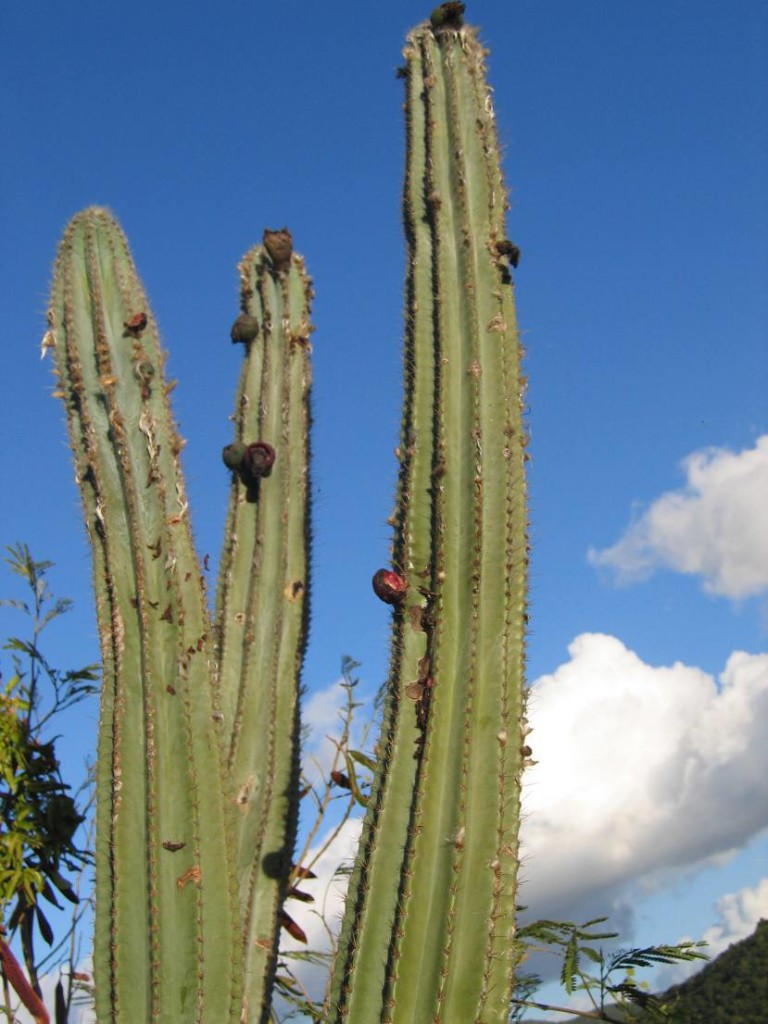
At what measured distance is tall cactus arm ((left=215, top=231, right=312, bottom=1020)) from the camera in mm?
3559

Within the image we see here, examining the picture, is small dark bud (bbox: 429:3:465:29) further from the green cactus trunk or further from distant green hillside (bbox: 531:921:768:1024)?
distant green hillside (bbox: 531:921:768:1024)

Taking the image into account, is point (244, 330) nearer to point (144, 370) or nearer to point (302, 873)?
point (144, 370)

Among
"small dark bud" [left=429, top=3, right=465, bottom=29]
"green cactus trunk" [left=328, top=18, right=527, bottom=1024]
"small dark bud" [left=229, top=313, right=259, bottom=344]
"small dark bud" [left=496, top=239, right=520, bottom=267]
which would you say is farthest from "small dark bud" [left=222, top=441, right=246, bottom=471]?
"small dark bud" [left=429, top=3, right=465, bottom=29]

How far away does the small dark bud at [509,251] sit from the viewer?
339 cm

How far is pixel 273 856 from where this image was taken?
11.8ft

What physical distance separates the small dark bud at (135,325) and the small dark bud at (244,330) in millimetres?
760

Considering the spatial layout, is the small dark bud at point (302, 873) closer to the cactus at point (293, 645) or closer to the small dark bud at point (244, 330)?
the cactus at point (293, 645)

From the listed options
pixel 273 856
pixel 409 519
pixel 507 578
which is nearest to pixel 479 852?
pixel 507 578

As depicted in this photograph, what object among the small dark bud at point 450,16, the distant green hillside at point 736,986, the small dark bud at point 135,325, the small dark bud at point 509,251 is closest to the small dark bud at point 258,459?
the small dark bud at point 135,325

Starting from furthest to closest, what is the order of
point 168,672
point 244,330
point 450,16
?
point 244,330 < point 450,16 < point 168,672

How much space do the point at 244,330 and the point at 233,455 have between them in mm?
582

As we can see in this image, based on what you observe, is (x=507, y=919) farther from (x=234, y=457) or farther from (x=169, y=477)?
(x=234, y=457)

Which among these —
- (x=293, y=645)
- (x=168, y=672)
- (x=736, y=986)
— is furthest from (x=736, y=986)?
(x=168, y=672)

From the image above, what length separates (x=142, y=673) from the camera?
125 inches
